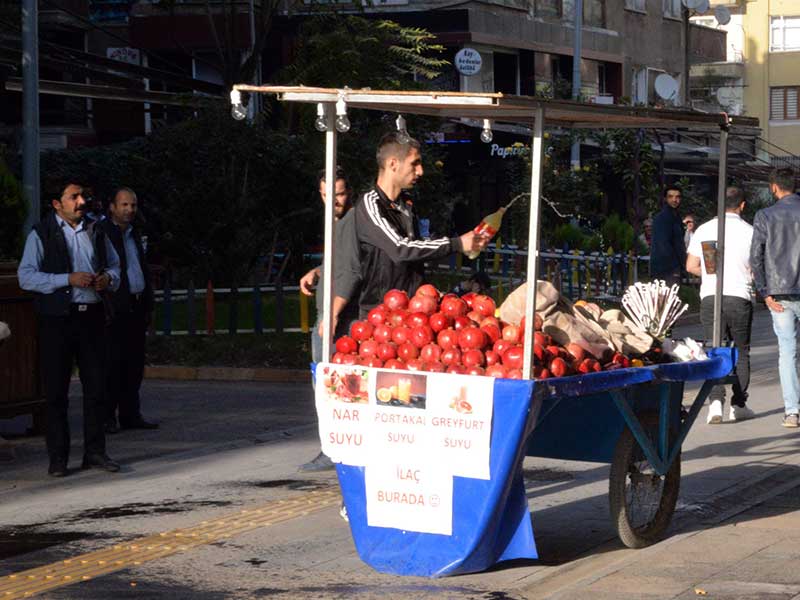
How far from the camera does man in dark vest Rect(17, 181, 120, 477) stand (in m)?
10.3

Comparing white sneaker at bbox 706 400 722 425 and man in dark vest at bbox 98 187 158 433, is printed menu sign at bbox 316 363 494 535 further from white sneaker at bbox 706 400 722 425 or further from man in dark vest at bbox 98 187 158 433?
white sneaker at bbox 706 400 722 425

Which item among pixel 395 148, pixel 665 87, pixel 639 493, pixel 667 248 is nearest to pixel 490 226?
pixel 395 148

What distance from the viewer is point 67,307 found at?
10.3 meters

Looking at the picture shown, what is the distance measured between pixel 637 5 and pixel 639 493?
43.4 metres

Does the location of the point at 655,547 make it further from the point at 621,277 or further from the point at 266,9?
the point at 266,9

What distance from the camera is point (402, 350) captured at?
23.8 feet

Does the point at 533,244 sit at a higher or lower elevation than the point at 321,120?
lower

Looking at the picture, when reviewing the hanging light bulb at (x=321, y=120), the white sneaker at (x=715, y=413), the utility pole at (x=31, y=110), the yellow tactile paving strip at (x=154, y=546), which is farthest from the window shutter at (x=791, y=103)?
the hanging light bulb at (x=321, y=120)

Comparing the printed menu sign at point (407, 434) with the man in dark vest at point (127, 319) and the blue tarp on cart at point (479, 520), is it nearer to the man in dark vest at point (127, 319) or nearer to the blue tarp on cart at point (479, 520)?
the blue tarp on cart at point (479, 520)

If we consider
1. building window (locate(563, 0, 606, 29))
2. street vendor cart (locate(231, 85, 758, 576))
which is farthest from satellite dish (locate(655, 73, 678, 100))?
street vendor cart (locate(231, 85, 758, 576))

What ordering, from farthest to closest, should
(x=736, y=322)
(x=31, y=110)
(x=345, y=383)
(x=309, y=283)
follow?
1. (x=31, y=110)
2. (x=736, y=322)
3. (x=309, y=283)
4. (x=345, y=383)

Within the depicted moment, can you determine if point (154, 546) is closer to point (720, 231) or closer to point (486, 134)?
point (486, 134)

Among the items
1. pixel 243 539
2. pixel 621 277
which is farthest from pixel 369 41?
pixel 243 539

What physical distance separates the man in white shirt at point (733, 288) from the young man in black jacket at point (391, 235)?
5014mm
